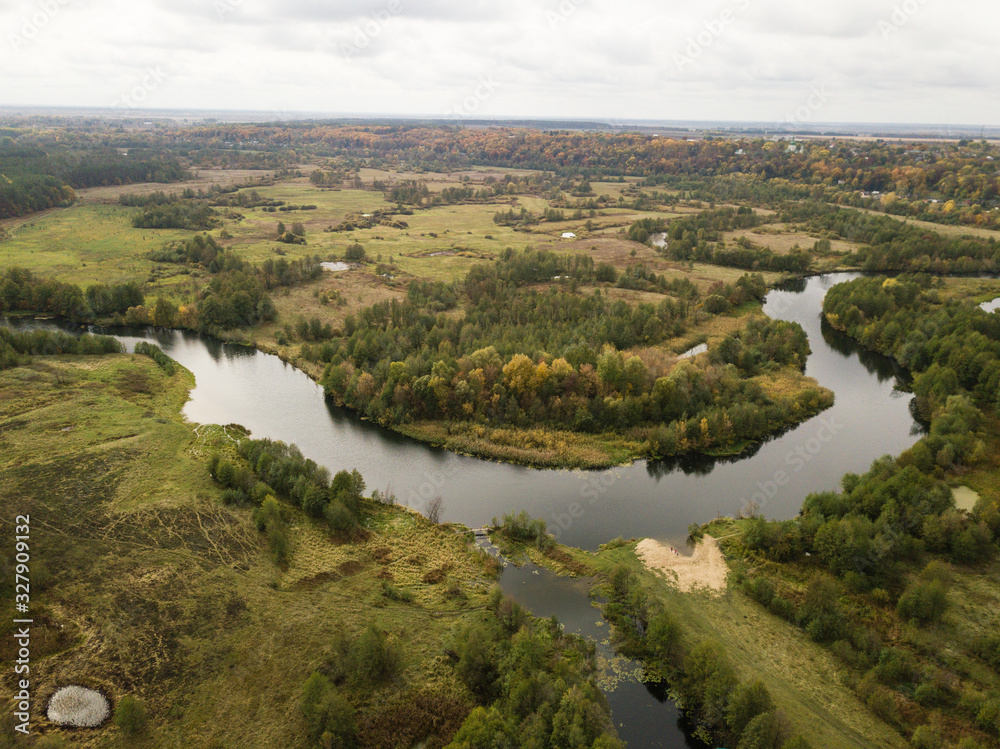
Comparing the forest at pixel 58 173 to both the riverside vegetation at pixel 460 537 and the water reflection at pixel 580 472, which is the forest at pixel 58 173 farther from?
the water reflection at pixel 580 472

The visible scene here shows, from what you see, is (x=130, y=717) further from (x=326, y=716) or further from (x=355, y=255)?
(x=355, y=255)

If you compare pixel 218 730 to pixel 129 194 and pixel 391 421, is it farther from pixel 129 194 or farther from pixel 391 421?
pixel 129 194

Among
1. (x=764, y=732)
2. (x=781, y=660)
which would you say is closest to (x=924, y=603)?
(x=781, y=660)

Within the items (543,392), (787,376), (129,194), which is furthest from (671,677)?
(129,194)

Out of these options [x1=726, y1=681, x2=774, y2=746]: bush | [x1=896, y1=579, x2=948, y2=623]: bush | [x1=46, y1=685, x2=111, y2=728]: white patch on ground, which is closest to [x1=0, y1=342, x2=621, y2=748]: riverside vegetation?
[x1=46, y1=685, x2=111, y2=728]: white patch on ground

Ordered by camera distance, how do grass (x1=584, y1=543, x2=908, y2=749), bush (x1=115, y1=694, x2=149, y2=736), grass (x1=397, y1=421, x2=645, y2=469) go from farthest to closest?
grass (x1=397, y1=421, x2=645, y2=469) → grass (x1=584, y1=543, x2=908, y2=749) → bush (x1=115, y1=694, x2=149, y2=736)

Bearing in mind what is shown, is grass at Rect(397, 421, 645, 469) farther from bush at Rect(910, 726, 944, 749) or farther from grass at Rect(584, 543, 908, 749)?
bush at Rect(910, 726, 944, 749)

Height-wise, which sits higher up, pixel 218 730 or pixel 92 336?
pixel 92 336
